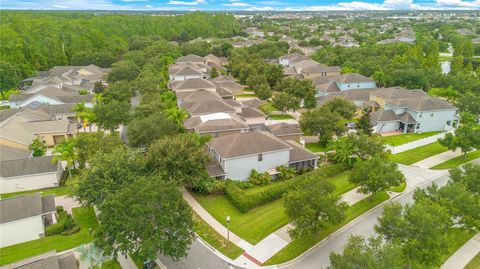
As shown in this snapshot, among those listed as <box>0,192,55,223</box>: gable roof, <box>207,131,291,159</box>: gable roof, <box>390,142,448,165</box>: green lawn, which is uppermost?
<box>207,131,291,159</box>: gable roof

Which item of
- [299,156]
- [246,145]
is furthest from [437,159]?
[246,145]

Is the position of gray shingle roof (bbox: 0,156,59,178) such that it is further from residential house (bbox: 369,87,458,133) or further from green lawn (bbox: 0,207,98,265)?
residential house (bbox: 369,87,458,133)

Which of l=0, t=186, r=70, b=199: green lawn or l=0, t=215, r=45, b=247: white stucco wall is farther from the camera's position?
l=0, t=186, r=70, b=199: green lawn

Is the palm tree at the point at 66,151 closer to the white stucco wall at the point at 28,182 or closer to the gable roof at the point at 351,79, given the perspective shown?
the white stucco wall at the point at 28,182

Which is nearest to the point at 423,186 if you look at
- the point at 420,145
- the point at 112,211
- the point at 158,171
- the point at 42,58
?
the point at 420,145

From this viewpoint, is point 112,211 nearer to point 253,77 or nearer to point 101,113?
point 101,113

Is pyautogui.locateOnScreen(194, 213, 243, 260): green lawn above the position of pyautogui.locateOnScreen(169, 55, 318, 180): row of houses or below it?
below

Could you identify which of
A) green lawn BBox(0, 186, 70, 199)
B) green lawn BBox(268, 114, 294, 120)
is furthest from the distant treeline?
green lawn BBox(268, 114, 294, 120)

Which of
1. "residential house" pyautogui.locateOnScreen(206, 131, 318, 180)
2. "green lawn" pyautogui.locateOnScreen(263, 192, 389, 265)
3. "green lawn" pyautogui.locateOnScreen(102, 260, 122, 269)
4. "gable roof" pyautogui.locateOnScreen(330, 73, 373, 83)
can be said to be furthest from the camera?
"gable roof" pyautogui.locateOnScreen(330, 73, 373, 83)
